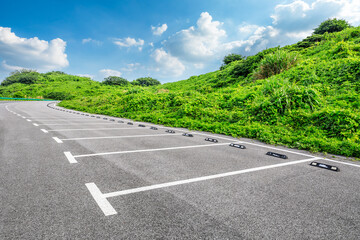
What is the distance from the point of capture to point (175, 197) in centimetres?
277

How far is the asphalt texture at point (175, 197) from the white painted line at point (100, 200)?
1.6 inches

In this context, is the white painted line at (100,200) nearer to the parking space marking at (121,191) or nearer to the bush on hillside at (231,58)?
the parking space marking at (121,191)

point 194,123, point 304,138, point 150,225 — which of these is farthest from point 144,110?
point 150,225

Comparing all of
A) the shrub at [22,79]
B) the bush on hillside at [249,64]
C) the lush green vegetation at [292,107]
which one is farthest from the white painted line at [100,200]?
the shrub at [22,79]

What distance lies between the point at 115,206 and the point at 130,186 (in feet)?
1.94

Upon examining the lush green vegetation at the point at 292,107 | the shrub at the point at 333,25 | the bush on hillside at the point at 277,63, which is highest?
the shrub at the point at 333,25

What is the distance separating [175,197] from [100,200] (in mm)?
1013

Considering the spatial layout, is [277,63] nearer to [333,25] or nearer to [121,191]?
[121,191]

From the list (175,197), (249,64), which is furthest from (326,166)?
(249,64)

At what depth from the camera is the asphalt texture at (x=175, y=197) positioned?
2.10 metres

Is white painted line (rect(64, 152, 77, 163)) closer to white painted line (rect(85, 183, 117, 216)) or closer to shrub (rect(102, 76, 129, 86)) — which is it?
white painted line (rect(85, 183, 117, 216))

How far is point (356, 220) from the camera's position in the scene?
7.84 feet

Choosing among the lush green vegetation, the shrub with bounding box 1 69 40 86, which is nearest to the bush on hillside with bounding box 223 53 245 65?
the lush green vegetation

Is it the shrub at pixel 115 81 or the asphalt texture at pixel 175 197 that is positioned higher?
the shrub at pixel 115 81
